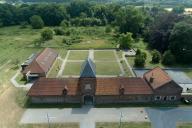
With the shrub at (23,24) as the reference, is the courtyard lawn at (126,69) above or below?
below

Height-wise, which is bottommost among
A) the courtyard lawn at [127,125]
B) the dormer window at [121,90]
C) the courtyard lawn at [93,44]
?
the courtyard lawn at [127,125]

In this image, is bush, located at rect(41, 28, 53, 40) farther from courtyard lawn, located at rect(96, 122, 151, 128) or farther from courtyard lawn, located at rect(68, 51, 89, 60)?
courtyard lawn, located at rect(96, 122, 151, 128)

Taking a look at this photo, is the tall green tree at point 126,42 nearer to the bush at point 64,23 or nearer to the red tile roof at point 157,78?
the red tile roof at point 157,78

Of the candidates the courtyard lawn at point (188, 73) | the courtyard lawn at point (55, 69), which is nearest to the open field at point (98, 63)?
the courtyard lawn at point (55, 69)

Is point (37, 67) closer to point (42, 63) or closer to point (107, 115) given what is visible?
point (42, 63)

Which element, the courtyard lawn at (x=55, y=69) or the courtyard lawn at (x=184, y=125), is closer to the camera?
the courtyard lawn at (x=184, y=125)

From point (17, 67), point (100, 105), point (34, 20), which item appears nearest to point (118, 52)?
point (17, 67)
